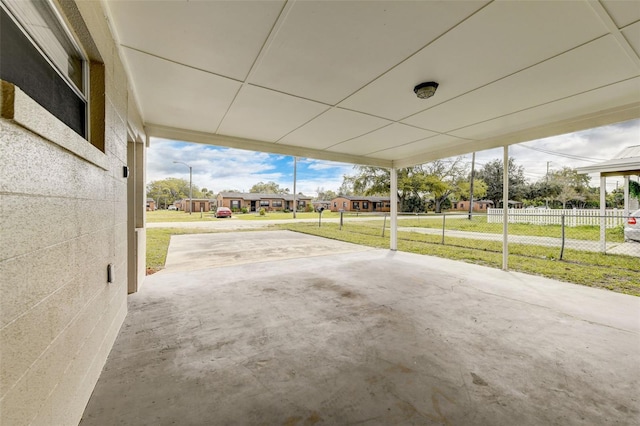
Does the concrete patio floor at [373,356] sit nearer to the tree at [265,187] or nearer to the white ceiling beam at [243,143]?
the white ceiling beam at [243,143]

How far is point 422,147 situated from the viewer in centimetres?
534

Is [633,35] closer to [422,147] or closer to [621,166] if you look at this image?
[422,147]

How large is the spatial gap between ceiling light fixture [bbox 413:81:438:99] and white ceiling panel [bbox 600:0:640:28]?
1.15 m

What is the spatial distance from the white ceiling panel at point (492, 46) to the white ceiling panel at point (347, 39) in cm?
16

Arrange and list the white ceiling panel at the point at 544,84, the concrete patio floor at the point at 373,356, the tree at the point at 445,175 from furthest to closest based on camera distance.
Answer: the tree at the point at 445,175, the white ceiling panel at the point at 544,84, the concrete patio floor at the point at 373,356

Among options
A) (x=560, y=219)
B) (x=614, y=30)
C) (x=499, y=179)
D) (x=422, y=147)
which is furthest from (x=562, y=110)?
(x=499, y=179)

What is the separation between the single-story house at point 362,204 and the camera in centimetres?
3753

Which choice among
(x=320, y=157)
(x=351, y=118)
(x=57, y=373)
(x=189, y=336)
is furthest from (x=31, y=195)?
(x=320, y=157)

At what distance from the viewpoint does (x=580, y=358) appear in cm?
201

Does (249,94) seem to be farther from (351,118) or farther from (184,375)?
(184,375)

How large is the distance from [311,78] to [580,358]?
10.7 feet

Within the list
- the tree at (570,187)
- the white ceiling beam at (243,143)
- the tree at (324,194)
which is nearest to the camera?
the white ceiling beam at (243,143)

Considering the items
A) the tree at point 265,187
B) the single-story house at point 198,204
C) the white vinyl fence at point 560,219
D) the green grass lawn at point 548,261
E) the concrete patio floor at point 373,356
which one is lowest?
the concrete patio floor at point 373,356

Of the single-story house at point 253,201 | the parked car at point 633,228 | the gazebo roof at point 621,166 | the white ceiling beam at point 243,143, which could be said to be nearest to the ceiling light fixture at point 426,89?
the white ceiling beam at point 243,143
